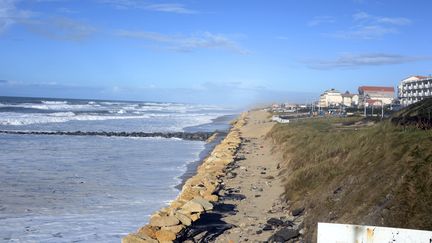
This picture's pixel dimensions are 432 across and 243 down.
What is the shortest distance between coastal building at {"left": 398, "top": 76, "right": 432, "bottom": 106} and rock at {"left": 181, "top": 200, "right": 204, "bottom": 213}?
5093 centimetres

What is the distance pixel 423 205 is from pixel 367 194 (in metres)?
1.30

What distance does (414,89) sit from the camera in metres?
64.6

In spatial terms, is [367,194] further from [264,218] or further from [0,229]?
[0,229]

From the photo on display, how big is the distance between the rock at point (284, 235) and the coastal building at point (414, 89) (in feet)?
170

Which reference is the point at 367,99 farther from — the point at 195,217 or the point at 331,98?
the point at 195,217

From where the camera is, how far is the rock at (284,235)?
26.0 ft

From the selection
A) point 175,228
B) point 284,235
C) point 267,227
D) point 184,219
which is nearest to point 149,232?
point 175,228

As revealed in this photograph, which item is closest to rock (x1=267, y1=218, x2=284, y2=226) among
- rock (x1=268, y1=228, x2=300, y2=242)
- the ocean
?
rock (x1=268, y1=228, x2=300, y2=242)

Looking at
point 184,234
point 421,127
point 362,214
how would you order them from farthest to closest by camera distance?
point 421,127 → point 184,234 → point 362,214

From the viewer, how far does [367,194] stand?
722 cm

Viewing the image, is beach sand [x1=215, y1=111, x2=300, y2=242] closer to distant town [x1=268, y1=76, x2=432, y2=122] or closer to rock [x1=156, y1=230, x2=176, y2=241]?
rock [x1=156, y1=230, x2=176, y2=241]

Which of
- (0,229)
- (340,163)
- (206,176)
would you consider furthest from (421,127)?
(0,229)

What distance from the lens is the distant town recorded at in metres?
59.3

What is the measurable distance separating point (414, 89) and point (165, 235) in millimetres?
62650
